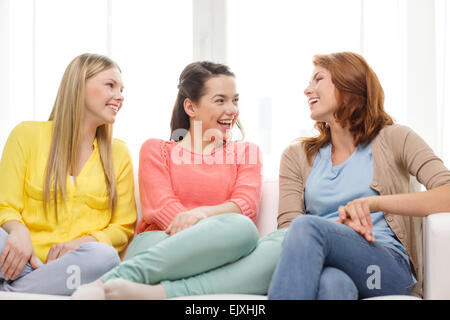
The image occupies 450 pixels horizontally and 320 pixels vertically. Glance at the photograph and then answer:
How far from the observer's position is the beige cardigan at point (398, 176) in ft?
4.94

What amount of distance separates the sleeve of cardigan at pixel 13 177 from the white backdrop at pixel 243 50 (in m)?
0.78

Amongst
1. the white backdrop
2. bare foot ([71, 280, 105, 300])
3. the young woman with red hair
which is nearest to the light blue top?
the young woman with red hair

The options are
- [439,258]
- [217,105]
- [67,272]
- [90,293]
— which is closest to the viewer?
[90,293]

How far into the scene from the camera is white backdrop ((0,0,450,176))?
2.25 meters

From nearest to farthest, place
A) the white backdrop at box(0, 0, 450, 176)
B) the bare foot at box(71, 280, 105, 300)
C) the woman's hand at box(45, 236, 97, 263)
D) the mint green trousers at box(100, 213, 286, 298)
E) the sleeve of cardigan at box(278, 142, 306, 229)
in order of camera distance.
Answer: the bare foot at box(71, 280, 105, 300) → the mint green trousers at box(100, 213, 286, 298) → the woman's hand at box(45, 236, 97, 263) → the sleeve of cardigan at box(278, 142, 306, 229) → the white backdrop at box(0, 0, 450, 176)

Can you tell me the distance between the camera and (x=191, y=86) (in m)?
1.93

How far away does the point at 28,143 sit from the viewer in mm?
1729

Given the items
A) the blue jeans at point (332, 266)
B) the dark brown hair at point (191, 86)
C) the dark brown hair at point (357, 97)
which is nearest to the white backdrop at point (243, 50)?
the dark brown hair at point (191, 86)

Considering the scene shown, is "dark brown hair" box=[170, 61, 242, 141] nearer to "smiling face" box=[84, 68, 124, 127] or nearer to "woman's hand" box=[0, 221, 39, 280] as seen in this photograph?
"smiling face" box=[84, 68, 124, 127]

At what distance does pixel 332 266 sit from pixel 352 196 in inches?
14.1

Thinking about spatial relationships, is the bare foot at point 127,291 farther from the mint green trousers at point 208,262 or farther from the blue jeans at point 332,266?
the blue jeans at point 332,266

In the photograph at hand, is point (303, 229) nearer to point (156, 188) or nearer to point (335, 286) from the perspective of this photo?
point (335, 286)

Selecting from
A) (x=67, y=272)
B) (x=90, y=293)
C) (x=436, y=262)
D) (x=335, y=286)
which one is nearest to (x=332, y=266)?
(x=335, y=286)

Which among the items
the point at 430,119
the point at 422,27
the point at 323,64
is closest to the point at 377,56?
the point at 422,27
